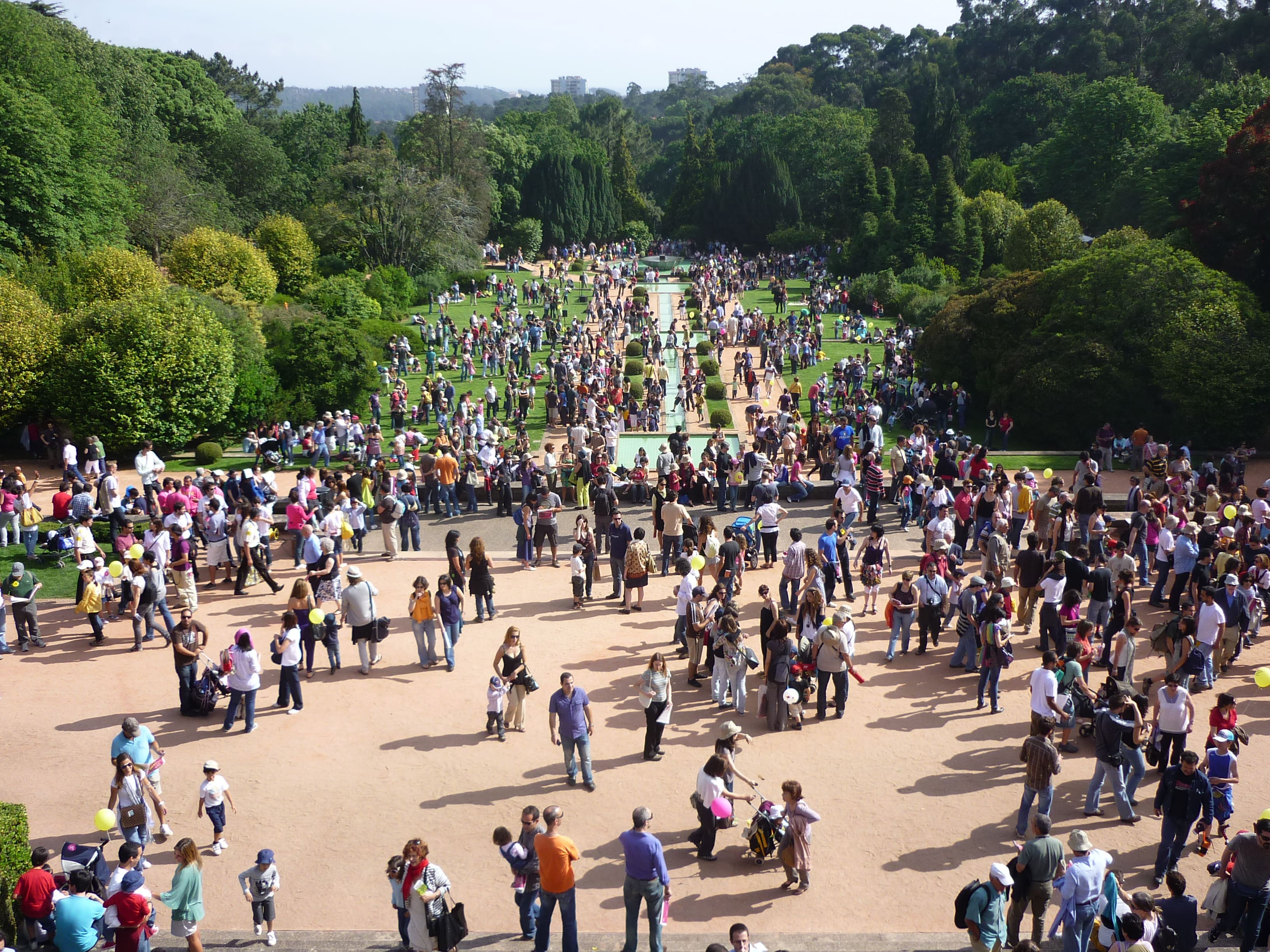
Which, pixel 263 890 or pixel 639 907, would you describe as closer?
pixel 639 907

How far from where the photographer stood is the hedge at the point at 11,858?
26.3 feet

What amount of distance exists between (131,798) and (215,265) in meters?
31.2

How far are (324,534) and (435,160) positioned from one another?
46.4 metres

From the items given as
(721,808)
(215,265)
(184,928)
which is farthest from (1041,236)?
(184,928)

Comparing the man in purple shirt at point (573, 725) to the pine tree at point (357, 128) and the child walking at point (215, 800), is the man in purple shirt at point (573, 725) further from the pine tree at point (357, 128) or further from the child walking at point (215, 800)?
the pine tree at point (357, 128)

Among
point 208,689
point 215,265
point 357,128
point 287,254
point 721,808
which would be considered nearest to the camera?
point 721,808

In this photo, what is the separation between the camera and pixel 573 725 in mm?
9609

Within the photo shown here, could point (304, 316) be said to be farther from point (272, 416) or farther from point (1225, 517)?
point (1225, 517)

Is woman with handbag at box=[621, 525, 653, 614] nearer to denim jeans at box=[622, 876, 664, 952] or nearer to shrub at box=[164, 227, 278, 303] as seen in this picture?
denim jeans at box=[622, 876, 664, 952]

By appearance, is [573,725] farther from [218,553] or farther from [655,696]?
[218,553]

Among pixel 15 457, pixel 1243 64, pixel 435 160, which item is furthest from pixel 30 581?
pixel 1243 64

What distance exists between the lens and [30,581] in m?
13.5

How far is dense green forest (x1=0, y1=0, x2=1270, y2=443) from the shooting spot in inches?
995

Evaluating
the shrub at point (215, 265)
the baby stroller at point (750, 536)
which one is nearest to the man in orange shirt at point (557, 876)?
the baby stroller at point (750, 536)
